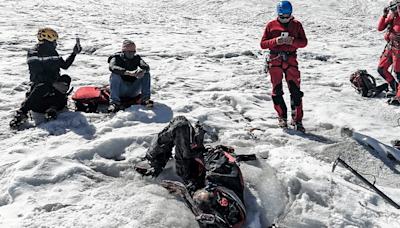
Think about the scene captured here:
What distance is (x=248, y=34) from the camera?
12.9 meters

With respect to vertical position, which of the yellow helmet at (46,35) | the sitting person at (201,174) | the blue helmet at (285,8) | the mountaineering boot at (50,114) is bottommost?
the sitting person at (201,174)

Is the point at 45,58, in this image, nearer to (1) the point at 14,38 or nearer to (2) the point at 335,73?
(1) the point at 14,38

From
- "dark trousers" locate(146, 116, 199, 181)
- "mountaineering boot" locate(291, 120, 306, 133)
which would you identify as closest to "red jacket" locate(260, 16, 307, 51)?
"mountaineering boot" locate(291, 120, 306, 133)

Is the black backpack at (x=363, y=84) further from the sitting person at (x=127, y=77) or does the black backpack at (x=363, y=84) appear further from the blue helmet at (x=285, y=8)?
the sitting person at (x=127, y=77)

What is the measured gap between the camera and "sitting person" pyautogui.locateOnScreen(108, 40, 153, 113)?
530cm

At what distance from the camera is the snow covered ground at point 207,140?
2.96m

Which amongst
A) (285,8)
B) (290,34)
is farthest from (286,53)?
(285,8)

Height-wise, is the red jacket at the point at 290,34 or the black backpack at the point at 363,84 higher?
the red jacket at the point at 290,34

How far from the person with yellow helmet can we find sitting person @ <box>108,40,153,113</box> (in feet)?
2.50

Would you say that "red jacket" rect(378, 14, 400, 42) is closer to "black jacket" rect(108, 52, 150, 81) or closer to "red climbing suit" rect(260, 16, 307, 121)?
"red climbing suit" rect(260, 16, 307, 121)

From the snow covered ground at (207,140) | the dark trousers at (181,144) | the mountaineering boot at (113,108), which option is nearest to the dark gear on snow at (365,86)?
the snow covered ground at (207,140)

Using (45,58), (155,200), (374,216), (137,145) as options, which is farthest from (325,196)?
(45,58)

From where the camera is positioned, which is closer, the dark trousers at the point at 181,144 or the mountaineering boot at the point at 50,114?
the dark trousers at the point at 181,144

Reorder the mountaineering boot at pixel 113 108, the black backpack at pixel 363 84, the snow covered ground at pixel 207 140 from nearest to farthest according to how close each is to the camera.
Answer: the snow covered ground at pixel 207 140 < the mountaineering boot at pixel 113 108 < the black backpack at pixel 363 84
